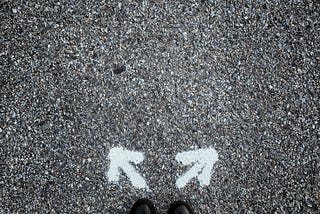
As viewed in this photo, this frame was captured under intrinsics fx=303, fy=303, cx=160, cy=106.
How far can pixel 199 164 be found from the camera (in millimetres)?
2199

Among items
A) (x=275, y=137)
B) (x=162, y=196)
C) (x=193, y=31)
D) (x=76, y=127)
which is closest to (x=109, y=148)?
(x=76, y=127)

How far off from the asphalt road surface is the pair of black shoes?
0.15 feet

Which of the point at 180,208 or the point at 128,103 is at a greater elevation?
the point at 128,103

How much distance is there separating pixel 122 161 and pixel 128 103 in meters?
0.42

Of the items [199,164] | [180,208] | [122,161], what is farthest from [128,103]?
[180,208]

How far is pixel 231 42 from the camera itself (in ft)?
7.24

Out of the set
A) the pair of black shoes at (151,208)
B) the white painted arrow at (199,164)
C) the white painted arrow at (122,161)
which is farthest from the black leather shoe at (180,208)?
the white painted arrow at (122,161)

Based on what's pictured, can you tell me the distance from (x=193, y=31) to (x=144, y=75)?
18.9 inches

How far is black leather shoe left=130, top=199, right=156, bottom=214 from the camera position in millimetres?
2137

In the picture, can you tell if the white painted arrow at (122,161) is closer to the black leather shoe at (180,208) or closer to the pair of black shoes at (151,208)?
the pair of black shoes at (151,208)

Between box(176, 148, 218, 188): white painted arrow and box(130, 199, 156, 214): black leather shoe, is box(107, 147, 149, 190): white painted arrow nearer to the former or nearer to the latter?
box(130, 199, 156, 214): black leather shoe

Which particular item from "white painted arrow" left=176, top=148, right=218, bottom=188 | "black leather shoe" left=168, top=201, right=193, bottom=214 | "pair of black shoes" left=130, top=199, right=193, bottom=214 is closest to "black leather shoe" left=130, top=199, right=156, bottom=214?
"pair of black shoes" left=130, top=199, right=193, bottom=214

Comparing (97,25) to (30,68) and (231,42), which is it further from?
(231,42)

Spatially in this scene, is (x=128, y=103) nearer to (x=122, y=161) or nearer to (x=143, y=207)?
(x=122, y=161)
